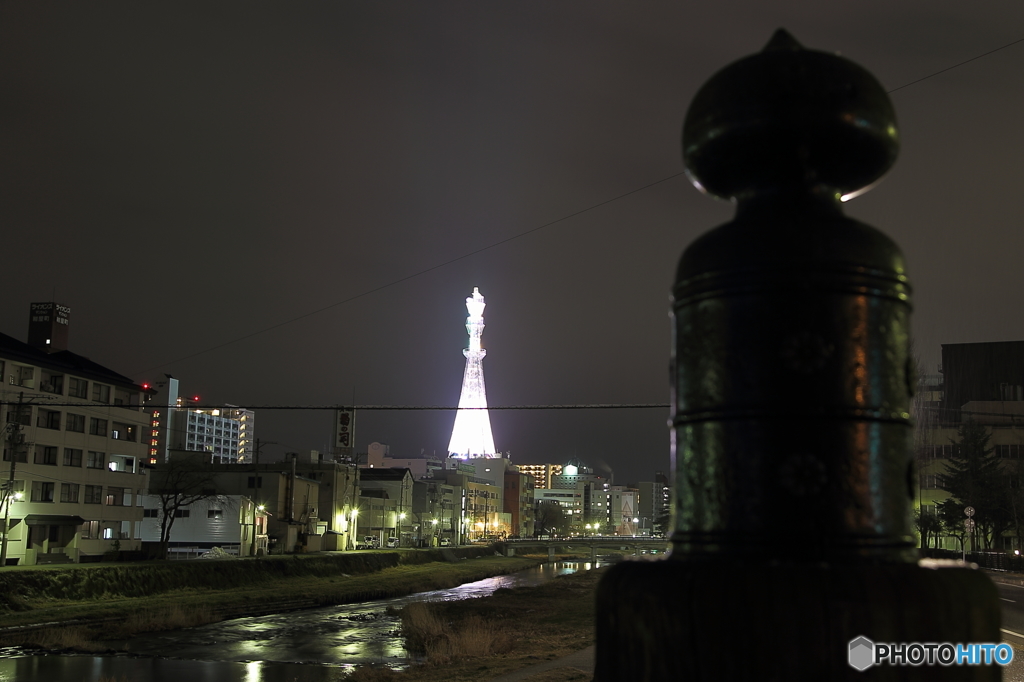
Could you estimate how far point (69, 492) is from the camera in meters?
48.6

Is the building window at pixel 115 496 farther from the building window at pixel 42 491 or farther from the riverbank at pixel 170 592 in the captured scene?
the riverbank at pixel 170 592

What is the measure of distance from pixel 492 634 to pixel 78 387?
35417 millimetres

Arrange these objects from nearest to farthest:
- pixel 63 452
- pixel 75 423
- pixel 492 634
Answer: pixel 492 634 < pixel 63 452 < pixel 75 423

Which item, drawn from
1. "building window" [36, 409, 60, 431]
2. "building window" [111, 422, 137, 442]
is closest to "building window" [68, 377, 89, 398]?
"building window" [36, 409, 60, 431]

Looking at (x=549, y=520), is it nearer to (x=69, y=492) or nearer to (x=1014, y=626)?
(x=69, y=492)

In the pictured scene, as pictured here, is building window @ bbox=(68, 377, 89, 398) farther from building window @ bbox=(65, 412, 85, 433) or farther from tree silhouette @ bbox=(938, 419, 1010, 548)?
tree silhouette @ bbox=(938, 419, 1010, 548)

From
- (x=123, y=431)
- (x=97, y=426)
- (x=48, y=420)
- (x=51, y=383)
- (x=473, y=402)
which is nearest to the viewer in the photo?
(x=48, y=420)

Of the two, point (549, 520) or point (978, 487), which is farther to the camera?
point (549, 520)

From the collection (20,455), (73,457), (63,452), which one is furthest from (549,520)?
(20,455)

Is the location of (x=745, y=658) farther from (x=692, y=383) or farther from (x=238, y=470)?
(x=238, y=470)

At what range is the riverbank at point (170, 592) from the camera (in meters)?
30.6

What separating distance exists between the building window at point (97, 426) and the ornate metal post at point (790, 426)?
54.6m

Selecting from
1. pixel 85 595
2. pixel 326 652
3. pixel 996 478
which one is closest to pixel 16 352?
pixel 85 595

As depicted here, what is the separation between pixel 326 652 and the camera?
2950cm
